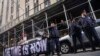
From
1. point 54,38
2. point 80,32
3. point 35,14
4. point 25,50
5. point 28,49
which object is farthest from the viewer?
point 35,14

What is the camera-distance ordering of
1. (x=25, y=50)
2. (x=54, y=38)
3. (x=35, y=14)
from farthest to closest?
(x=35, y=14), (x=25, y=50), (x=54, y=38)

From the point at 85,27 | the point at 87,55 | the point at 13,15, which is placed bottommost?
the point at 87,55

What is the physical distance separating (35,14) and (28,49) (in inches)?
203

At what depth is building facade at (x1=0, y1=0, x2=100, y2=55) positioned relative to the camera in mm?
12781

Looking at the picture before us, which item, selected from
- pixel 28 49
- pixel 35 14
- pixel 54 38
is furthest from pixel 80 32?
pixel 35 14

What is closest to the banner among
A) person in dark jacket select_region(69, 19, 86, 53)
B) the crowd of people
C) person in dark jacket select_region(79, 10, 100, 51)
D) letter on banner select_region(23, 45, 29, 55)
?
letter on banner select_region(23, 45, 29, 55)

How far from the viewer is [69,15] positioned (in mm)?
14594

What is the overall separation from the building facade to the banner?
6.70 ft

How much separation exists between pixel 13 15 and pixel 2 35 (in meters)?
4.40

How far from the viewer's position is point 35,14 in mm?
14891

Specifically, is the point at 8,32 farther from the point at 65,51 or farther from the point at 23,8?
the point at 65,51

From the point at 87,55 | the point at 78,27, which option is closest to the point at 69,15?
the point at 78,27

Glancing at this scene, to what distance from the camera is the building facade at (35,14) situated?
12.8 meters

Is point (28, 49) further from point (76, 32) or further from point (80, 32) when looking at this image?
point (80, 32)
